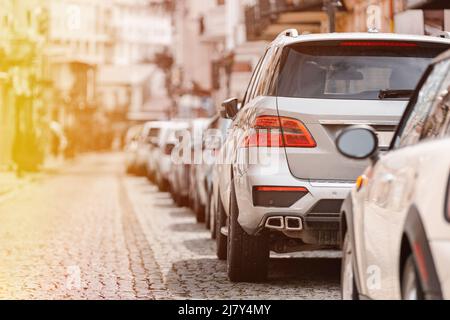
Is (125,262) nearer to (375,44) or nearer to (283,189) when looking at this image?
(283,189)

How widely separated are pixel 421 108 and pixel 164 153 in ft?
78.3

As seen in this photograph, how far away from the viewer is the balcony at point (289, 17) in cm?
3628

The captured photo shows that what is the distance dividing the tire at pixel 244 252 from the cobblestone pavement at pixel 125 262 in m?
0.12

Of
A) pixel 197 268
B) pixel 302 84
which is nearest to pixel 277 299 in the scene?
pixel 302 84

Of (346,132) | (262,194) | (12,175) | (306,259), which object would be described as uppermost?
(346,132)

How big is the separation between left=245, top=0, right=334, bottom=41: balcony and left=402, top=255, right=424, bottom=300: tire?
2853 cm

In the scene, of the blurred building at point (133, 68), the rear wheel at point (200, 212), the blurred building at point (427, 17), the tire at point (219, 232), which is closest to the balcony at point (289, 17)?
the blurred building at point (427, 17)

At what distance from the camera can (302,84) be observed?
10.2 meters

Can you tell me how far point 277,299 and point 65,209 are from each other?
47.2ft

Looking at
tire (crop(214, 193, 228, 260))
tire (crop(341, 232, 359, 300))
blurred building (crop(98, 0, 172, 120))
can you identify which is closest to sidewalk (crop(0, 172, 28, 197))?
tire (crop(214, 193, 228, 260))

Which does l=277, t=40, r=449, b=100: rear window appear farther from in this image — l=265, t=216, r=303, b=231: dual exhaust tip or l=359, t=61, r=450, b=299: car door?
l=359, t=61, r=450, b=299: car door

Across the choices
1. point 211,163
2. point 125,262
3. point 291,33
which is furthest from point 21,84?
point 291,33

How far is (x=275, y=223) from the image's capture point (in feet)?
33.1
